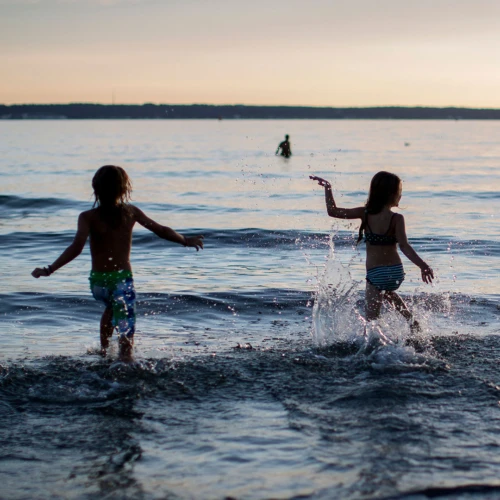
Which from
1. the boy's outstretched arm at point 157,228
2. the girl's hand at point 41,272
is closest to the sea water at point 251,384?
the girl's hand at point 41,272

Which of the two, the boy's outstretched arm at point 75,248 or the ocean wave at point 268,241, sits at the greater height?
the boy's outstretched arm at point 75,248

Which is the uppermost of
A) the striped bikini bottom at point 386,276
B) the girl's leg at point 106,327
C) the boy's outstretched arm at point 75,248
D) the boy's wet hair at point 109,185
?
the boy's wet hair at point 109,185

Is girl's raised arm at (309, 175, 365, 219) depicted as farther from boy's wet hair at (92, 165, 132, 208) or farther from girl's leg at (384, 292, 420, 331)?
boy's wet hair at (92, 165, 132, 208)

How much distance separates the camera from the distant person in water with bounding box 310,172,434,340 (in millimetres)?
6543

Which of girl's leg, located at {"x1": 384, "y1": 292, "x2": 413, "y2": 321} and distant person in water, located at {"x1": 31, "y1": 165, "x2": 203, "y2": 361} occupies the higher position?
distant person in water, located at {"x1": 31, "y1": 165, "x2": 203, "y2": 361}

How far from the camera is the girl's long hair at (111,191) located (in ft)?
18.3

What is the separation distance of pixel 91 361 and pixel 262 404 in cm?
187

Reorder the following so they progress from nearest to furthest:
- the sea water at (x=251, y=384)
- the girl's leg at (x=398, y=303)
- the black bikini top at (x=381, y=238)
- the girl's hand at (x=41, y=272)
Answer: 1. the sea water at (x=251, y=384)
2. the girl's hand at (x=41, y=272)
3. the black bikini top at (x=381, y=238)
4. the girl's leg at (x=398, y=303)

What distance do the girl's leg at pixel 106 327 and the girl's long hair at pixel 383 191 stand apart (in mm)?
2445

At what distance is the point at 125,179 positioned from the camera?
18.6 ft

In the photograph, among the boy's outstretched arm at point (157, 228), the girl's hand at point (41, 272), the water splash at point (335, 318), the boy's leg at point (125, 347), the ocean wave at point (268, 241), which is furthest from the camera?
the ocean wave at point (268, 241)

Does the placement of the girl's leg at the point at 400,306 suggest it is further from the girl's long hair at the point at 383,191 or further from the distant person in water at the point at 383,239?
the girl's long hair at the point at 383,191

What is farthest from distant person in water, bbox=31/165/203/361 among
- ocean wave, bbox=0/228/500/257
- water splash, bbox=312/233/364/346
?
ocean wave, bbox=0/228/500/257

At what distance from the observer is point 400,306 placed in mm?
6957
